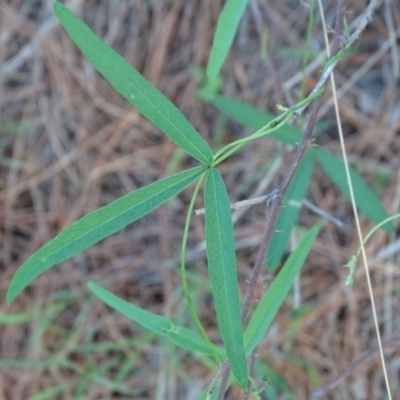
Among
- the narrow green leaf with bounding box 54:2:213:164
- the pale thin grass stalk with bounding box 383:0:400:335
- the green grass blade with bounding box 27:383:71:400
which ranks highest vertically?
the narrow green leaf with bounding box 54:2:213:164

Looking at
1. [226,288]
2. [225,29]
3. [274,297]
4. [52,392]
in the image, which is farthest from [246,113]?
[52,392]

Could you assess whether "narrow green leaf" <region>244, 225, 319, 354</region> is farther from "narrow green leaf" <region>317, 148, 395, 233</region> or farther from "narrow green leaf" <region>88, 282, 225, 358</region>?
"narrow green leaf" <region>317, 148, 395, 233</region>

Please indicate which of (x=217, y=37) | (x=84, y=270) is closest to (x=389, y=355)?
(x=84, y=270)

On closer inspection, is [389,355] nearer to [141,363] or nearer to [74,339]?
[141,363]

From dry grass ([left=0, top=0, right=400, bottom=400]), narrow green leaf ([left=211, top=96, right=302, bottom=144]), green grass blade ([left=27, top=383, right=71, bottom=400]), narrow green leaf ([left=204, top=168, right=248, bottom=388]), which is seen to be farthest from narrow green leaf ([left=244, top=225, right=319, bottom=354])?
green grass blade ([left=27, top=383, right=71, bottom=400])

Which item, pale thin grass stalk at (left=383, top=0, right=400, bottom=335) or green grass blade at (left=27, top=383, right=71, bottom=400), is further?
green grass blade at (left=27, top=383, right=71, bottom=400)

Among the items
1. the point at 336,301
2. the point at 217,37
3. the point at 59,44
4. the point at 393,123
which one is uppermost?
the point at 217,37
